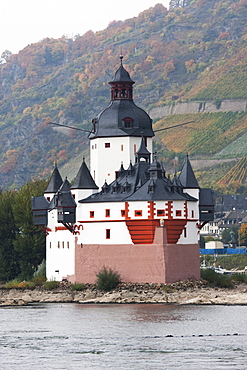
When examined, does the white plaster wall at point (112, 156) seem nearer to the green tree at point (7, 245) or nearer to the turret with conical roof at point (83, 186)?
the turret with conical roof at point (83, 186)

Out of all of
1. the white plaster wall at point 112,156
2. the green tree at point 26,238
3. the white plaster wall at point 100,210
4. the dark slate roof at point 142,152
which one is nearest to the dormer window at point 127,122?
the white plaster wall at point 112,156

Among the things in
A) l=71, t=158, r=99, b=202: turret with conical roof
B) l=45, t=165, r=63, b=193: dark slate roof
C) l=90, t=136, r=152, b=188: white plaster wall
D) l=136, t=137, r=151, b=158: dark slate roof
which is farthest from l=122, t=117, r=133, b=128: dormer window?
l=45, t=165, r=63, b=193: dark slate roof

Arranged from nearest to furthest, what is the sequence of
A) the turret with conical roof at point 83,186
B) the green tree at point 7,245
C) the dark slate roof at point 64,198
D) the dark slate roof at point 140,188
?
the dark slate roof at point 140,188 < the dark slate roof at point 64,198 < the turret with conical roof at point 83,186 < the green tree at point 7,245

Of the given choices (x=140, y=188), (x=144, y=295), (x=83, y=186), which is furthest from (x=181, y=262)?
(x=83, y=186)

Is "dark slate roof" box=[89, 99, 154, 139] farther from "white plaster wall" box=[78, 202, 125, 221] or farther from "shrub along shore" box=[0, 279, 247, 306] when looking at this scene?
"shrub along shore" box=[0, 279, 247, 306]

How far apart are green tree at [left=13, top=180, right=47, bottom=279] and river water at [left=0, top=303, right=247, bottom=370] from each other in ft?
57.7

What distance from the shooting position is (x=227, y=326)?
→ 70938mm

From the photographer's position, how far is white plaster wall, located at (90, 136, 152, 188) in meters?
98.1

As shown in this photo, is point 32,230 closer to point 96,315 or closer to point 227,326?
point 96,315

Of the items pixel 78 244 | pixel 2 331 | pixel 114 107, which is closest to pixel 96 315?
pixel 2 331

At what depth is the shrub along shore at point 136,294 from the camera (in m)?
86.2

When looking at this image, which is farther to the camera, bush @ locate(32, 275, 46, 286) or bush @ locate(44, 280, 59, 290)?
bush @ locate(32, 275, 46, 286)

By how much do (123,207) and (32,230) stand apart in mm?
14376

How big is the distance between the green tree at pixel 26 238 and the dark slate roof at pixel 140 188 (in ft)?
33.1
